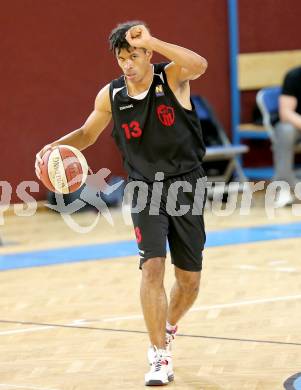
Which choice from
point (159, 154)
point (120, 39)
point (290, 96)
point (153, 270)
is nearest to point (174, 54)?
point (120, 39)

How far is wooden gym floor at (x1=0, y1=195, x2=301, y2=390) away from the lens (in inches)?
232

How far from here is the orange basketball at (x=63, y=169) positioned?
19.7 ft

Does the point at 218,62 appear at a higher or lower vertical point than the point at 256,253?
higher

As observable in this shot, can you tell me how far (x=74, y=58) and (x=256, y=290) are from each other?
548cm

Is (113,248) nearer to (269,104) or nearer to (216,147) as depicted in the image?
(216,147)

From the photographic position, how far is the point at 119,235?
1096 cm

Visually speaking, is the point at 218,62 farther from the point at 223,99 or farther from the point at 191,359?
the point at 191,359

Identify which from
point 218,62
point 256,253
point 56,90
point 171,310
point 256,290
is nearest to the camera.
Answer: point 171,310

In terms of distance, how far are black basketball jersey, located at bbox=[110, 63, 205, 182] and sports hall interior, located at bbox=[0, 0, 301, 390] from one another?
123 cm

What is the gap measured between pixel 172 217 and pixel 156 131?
1.66 ft

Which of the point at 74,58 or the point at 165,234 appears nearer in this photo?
the point at 165,234

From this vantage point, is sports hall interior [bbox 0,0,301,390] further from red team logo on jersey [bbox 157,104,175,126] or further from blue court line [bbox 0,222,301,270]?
red team logo on jersey [bbox 157,104,175,126]

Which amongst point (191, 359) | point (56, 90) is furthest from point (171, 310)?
point (56, 90)

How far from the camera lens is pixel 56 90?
12.6 meters
